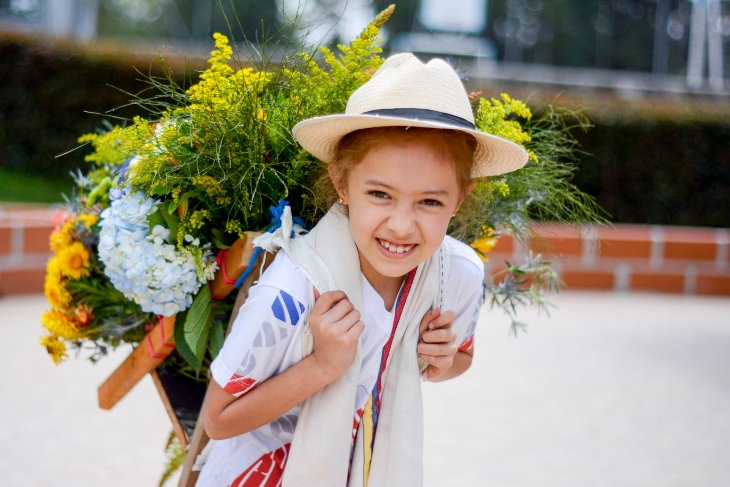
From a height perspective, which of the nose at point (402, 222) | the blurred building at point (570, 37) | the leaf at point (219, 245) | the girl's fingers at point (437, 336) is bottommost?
the girl's fingers at point (437, 336)

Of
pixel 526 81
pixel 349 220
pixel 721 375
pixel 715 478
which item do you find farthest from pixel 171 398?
pixel 526 81

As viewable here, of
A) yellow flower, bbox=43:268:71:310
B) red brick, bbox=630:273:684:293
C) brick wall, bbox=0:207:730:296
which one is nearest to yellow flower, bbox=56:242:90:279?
yellow flower, bbox=43:268:71:310

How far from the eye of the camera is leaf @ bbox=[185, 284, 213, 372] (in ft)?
5.81

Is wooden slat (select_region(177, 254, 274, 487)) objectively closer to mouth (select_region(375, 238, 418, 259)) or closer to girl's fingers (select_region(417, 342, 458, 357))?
mouth (select_region(375, 238, 418, 259))

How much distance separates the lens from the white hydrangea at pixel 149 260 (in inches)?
68.5

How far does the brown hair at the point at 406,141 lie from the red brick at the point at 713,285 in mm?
6488

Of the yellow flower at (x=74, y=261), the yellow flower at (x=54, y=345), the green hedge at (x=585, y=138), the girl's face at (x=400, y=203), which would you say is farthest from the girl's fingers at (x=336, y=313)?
the green hedge at (x=585, y=138)

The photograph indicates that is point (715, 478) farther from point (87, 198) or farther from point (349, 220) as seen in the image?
point (87, 198)

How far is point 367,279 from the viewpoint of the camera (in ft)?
5.78

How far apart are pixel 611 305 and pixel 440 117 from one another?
5.75 meters

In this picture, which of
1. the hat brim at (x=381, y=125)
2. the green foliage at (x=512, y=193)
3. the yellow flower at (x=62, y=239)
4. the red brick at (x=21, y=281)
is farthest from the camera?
the red brick at (x=21, y=281)

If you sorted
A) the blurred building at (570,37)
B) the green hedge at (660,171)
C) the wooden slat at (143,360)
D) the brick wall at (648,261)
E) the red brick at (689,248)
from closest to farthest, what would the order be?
the wooden slat at (143,360) → the brick wall at (648,261) → the red brick at (689,248) → the green hedge at (660,171) → the blurred building at (570,37)

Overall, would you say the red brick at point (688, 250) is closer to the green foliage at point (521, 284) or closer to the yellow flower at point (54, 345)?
the green foliage at point (521, 284)

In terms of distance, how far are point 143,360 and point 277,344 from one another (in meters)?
0.52
